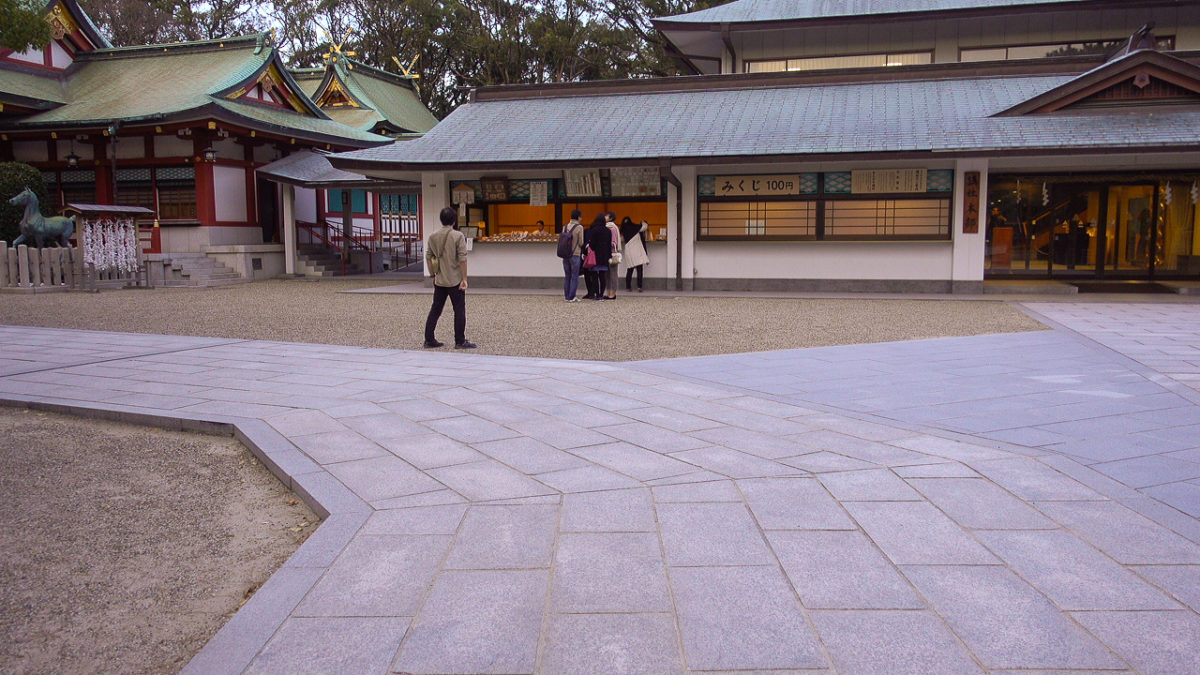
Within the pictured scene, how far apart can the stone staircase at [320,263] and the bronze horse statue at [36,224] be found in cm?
668

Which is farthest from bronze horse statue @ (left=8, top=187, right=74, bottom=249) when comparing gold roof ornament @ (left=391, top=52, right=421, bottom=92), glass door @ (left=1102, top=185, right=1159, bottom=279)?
glass door @ (left=1102, top=185, right=1159, bottom=279)

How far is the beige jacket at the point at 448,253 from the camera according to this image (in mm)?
9039

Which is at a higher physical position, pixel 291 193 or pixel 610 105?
pixel 610 105

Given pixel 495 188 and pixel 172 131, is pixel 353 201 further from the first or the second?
pixel 495 188

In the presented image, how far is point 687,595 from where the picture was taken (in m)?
3.03

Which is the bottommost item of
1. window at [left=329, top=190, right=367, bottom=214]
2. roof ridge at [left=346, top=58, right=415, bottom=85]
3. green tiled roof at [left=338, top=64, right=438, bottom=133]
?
window at [left=329, top=190, right=367, bottom=214]

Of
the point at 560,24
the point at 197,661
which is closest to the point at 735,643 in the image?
the point at 197,661

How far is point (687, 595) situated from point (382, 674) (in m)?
1.11

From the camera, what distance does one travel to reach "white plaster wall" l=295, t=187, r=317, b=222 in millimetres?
25797

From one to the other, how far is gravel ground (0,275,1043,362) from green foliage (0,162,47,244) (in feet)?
15.6

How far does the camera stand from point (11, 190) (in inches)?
773

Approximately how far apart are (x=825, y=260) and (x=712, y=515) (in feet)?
45.2

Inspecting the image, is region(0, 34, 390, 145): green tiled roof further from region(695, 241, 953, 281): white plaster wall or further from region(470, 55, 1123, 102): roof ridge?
region(695, 241, 953, 281): white plaster wall

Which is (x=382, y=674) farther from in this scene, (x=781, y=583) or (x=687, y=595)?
(x=781, y=583)
